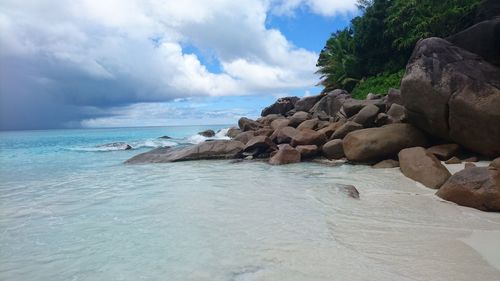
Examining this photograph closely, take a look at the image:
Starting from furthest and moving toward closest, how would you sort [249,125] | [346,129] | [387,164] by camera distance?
[249,125] < [346,129] < [387,164]

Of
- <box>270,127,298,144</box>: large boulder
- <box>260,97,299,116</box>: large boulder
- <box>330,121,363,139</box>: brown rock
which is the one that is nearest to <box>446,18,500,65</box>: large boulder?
<box>330,121,363,139</box>: brown rock

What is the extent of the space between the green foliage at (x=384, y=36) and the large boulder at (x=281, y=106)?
3.67 metres

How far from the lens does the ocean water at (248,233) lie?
3404 millimetres

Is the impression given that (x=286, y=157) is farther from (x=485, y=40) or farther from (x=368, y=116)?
(x=485, y=40)

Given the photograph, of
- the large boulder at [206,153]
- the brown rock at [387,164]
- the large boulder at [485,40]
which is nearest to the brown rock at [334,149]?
the brown rock at [387,164]

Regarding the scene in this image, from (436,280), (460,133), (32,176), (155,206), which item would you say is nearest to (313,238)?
(436,280)

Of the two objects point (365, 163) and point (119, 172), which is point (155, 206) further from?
point (365, 163)

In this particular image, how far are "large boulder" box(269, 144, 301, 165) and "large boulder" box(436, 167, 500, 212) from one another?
5.72m

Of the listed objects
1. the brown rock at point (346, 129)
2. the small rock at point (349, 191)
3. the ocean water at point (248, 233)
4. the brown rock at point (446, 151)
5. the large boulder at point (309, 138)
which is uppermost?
the brown rock at point (346, 129)

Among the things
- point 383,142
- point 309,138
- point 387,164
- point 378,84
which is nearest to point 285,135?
point 309,138

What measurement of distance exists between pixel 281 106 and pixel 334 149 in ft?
51.6

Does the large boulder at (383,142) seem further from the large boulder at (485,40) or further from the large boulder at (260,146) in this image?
the large boulder at (260,146)

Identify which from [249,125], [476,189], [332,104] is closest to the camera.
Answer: [476,189]

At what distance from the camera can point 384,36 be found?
22469mm
